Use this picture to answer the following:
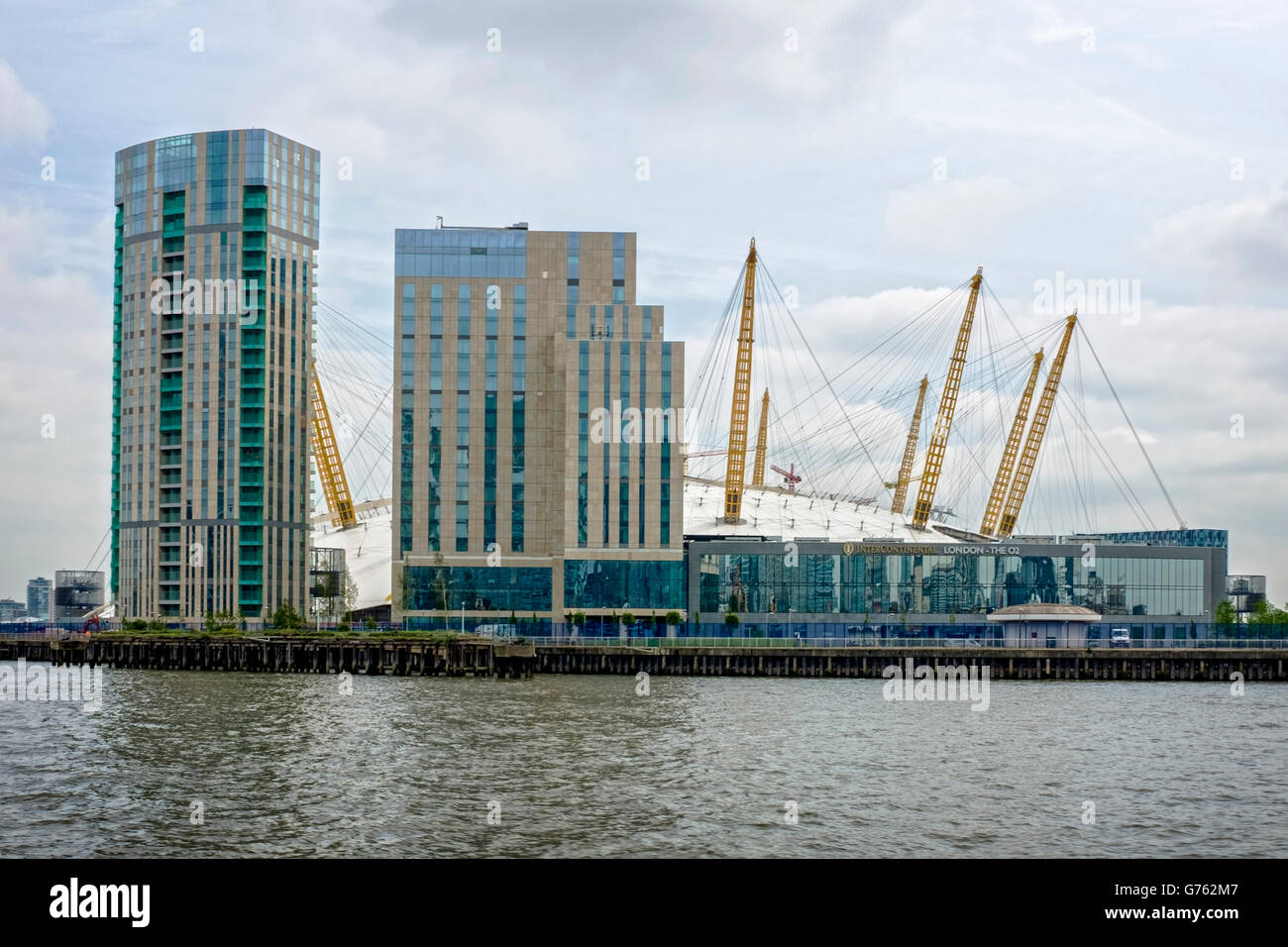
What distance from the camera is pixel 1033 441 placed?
191125 millimetres

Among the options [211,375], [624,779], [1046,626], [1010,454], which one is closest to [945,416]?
[1010,454]

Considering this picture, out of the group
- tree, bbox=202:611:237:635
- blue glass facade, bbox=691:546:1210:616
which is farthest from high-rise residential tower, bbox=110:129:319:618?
blue glass facade, bbox=691:546:1210:616

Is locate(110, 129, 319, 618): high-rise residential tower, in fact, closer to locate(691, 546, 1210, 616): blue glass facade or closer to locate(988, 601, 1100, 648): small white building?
locate(691, 546, 1210, 616): blue glass facade

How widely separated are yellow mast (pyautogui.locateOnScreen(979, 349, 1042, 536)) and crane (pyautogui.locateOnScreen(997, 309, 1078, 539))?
4.10ft

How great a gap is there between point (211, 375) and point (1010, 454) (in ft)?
346

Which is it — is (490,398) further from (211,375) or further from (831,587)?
(831,587)

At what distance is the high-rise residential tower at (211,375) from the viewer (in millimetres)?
163125

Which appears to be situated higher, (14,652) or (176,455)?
(176,455)

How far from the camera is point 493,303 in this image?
16288 cm

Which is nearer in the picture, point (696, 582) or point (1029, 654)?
point (1029, 654)

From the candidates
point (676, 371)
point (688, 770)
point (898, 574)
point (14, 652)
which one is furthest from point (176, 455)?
point (688, 770)

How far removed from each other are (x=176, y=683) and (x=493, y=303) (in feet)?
243

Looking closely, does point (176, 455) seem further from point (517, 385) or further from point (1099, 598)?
point (1099, 598)

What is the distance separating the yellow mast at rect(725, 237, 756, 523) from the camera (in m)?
171
